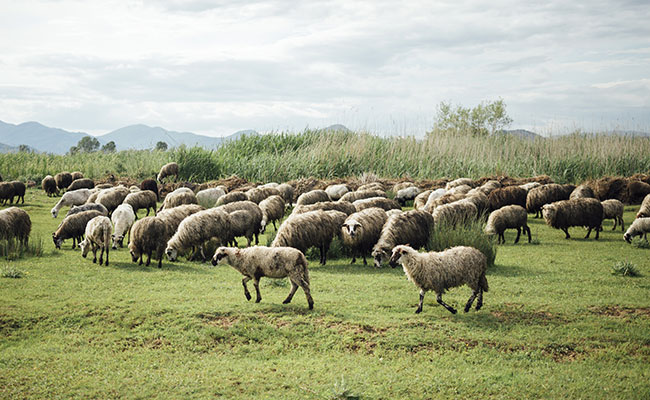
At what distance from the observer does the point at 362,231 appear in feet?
42.4

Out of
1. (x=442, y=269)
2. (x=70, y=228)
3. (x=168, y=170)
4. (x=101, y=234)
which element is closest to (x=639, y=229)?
(x=442, y=269)

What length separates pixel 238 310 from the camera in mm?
8719

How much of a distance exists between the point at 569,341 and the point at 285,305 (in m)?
4.57

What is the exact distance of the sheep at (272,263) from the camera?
8.80 metres

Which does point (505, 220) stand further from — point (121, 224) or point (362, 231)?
point (121, 224)

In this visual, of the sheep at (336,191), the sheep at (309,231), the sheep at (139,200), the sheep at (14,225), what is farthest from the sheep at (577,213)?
the sheep at (14,225)

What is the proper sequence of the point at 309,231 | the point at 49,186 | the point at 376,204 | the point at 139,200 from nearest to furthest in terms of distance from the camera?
the point at 309,231, the point at 376,204, the point at 139,200, the point at 49,186

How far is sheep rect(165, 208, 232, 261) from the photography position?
507 inches

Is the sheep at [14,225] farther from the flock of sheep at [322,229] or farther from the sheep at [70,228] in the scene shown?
the sheep at [70,228]

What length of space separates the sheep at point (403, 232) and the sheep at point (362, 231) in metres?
Answer: 0.26

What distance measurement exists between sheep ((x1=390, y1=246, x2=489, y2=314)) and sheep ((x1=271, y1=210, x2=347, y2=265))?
4.14 metres

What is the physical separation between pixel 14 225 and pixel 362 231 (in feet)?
32.6

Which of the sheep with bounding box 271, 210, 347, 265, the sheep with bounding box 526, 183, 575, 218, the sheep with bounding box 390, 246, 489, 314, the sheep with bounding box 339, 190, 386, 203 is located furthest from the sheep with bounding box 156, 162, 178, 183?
Result: the sheep with bounding box 390, 246, 489, 314

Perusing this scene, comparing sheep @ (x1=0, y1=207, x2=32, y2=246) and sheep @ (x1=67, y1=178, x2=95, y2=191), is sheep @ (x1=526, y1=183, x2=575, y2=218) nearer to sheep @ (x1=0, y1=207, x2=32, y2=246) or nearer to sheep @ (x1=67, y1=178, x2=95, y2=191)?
sheep @ (x1=0, y1=207, x2=32, y2=246)
